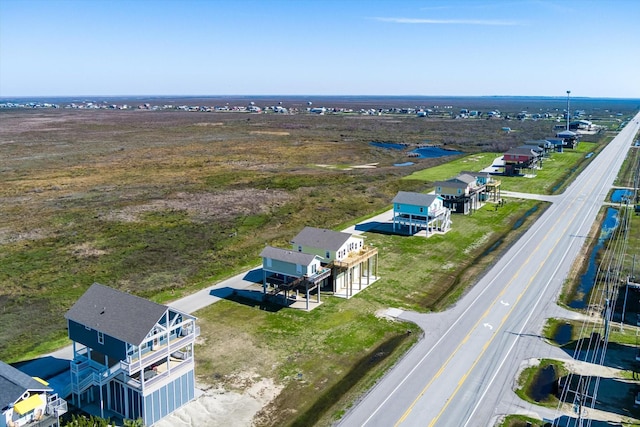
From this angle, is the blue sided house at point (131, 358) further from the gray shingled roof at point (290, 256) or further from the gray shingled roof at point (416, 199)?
the gray shingled roof at point (416, 199)

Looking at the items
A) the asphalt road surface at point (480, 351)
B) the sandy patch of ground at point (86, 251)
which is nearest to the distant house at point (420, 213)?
the asphalt road surface at point (480, 351)

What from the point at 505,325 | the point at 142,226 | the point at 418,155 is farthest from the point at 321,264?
the point at 418,155

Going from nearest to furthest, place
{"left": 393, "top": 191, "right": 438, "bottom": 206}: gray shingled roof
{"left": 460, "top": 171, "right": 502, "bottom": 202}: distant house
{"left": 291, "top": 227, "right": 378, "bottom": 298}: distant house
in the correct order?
{"left": 291, "top": 227, "right": 378, "bottom": 298}: distant house → {"left": 393, "top": 191, "right": 438, "bottom": 206}: gray shingled roof → {"left": 460, "top": 171, "right": 502, "bottom": 202}: distant house

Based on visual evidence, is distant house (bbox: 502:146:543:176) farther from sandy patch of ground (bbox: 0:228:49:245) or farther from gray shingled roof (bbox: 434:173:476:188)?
sandy patch of ground (bbox: 0:228:49:245)

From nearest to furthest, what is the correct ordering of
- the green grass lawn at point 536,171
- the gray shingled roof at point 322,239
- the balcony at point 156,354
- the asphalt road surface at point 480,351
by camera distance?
the balcony at point 156,354, the asphalt road surface at point 480,351, the gray shingled roof at point 322,239, the green grass lawn at point 536,171

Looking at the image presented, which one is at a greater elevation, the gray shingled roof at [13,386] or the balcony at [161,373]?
the gray shingled roof at [13,386]

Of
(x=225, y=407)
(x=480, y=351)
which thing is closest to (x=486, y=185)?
(x=480, y=351)

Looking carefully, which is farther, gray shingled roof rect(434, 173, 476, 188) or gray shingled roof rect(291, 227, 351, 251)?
gray shingled roof rect(434, 173, 476, 188)

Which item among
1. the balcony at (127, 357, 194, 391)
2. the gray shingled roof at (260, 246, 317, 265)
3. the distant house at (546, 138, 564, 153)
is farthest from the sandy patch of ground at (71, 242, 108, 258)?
the distant house at (546, 138, 564, 153)
